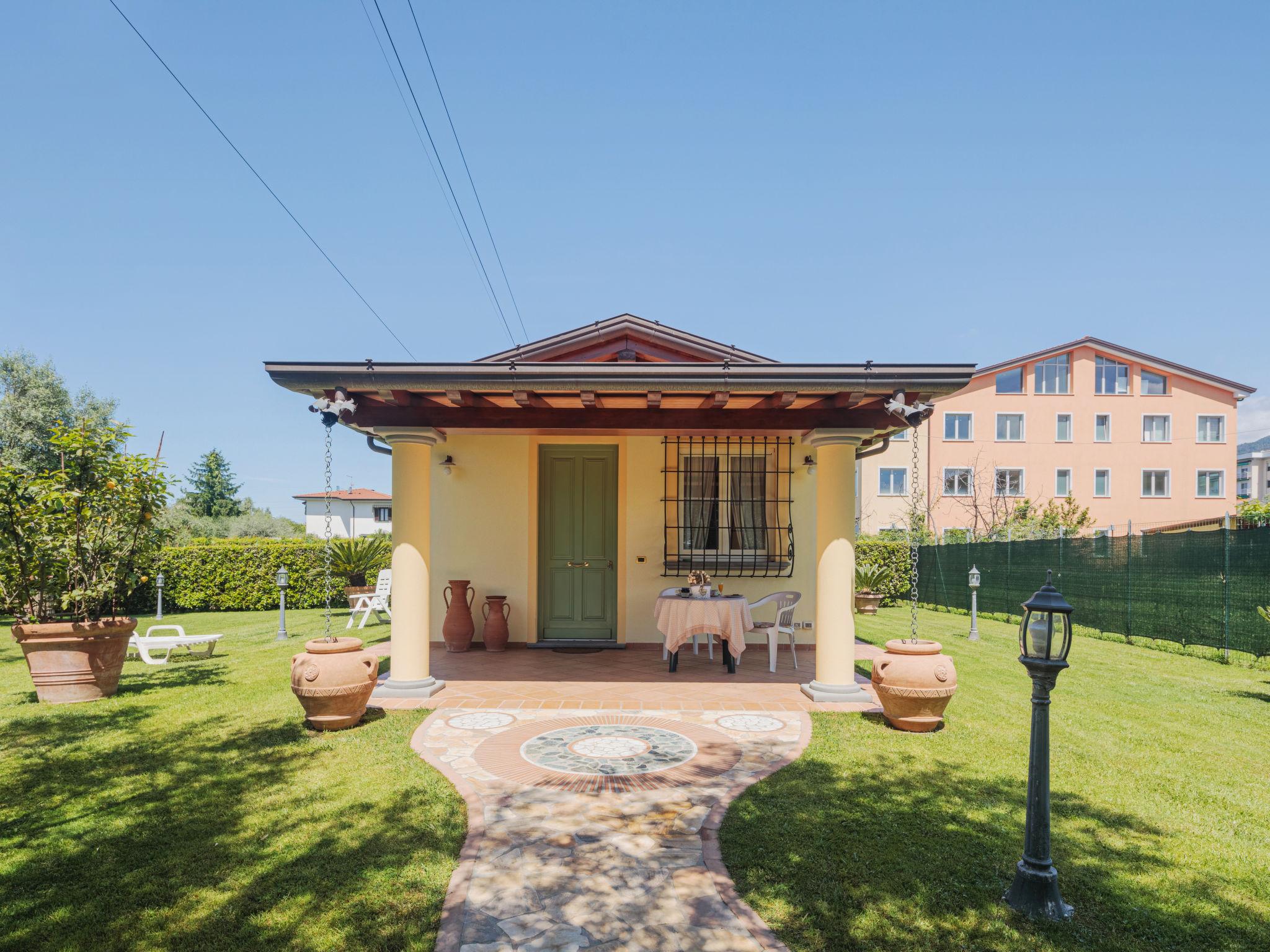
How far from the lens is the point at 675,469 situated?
8.74 meters

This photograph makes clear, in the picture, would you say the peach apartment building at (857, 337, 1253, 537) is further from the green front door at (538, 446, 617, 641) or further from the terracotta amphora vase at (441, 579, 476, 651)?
the terracotta amphora vase at (441, 579, 476, 651)

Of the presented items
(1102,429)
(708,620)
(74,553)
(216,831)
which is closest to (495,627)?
(708,620)

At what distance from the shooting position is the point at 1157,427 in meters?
26.1

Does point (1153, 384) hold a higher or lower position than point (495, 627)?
higher

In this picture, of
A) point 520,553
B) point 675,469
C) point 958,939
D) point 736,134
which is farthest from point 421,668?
point 736,134

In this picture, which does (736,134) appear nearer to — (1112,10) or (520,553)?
(1112,10)

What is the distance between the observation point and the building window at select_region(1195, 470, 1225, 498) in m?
26.1

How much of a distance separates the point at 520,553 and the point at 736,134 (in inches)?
288

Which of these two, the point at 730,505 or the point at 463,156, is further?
the point at 463,156

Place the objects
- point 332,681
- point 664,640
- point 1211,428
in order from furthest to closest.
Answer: point 1211,428, point 664,640, point 332,681

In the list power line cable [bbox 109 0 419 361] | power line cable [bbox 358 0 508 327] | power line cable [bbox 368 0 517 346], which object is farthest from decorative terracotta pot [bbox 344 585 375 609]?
power line cable [bbox 358 0 508 327]

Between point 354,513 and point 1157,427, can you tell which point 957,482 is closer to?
point 1157,427

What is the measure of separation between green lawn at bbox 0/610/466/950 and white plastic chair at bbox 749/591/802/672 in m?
3.75

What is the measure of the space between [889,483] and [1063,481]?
6.60 m
